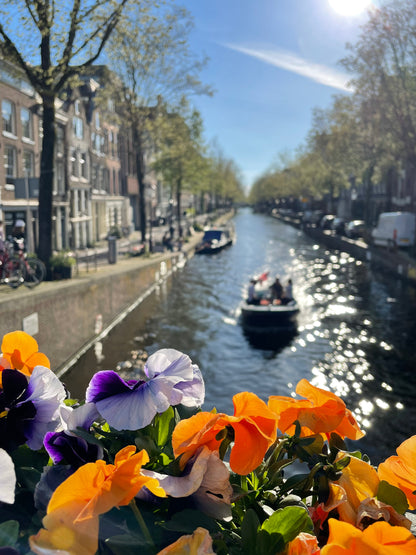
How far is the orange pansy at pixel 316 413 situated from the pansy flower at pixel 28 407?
→ 1.92ft

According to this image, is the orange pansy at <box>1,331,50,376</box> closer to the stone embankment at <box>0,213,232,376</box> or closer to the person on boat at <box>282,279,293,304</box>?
the stone embankment at <box>0,213,232,376</box>

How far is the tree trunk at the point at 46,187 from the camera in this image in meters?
17.0

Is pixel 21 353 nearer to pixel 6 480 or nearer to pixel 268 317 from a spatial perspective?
pixel 6 480

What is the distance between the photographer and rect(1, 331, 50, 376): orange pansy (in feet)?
5.57

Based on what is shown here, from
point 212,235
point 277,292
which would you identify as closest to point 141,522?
point 277,292

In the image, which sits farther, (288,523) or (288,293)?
(288,293)

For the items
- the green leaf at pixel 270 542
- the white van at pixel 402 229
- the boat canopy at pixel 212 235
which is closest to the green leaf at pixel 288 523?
the green leaf at pixel 270 542

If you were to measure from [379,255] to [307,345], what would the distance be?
64.8 feet

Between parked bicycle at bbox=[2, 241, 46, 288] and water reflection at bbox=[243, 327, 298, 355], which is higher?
parked bicycle at bbox=[2, 241, 46, 288]

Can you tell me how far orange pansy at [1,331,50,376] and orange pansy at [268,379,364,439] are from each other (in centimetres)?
75

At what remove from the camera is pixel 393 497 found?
1.35 m

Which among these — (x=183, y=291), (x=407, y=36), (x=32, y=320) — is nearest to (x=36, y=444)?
(x=32, y=320)

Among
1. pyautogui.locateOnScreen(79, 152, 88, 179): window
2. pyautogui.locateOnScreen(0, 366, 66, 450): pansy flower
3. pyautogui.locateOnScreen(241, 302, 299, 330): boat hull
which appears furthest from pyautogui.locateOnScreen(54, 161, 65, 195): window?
pyautogui.locateOnScreen(0, 366, 66, 450): pansy flower

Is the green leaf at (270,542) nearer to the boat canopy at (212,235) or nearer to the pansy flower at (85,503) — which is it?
the pansy flower at (85,503)
